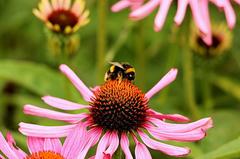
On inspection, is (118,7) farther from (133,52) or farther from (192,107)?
(133,52)

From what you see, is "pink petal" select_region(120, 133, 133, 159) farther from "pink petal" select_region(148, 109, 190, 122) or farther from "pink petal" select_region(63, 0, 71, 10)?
"pink petal" select_region(63, 0, 71, 10)

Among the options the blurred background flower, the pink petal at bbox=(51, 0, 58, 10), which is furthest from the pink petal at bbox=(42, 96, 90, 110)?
the blurred background flower

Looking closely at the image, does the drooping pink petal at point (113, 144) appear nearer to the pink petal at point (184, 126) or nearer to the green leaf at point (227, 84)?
the pink petal at point (184, 126)

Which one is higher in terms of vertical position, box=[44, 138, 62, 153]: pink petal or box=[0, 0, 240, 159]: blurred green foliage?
box=[0, 0, 240, 159]: blurred green foliage

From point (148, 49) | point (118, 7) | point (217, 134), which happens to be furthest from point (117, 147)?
point (148, 49)

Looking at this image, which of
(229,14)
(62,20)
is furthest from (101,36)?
(229,14)

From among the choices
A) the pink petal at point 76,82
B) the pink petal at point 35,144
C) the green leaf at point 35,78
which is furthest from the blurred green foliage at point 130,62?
the pink petal at point 35,144

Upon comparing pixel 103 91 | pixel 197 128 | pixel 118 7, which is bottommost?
pixel 197 128
